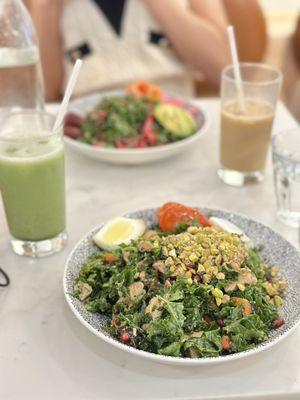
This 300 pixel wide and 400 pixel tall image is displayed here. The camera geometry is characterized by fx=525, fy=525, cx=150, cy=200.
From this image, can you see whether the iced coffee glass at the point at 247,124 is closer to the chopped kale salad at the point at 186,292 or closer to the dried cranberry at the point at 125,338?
the chopped kale salad at the point at 186,292

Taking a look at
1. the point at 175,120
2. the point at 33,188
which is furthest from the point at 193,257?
the point at 175,120

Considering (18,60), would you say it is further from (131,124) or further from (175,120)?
(175,120)

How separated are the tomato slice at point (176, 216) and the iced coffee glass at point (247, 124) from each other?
0.36m

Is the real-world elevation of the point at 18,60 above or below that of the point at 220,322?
above

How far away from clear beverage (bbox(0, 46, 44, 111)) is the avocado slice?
351 mm

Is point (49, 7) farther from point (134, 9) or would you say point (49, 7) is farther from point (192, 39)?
point (192, 39)

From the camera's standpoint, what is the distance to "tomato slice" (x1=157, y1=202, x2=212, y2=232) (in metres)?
1.01

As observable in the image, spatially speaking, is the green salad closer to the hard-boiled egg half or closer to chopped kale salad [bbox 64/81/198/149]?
the hard-boiled egg half

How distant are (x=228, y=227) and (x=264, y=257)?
89 millimetres

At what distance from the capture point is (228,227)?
1.03 m

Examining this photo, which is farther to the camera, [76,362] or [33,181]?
[33,181]

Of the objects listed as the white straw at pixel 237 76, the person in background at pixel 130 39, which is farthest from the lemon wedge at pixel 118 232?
the person in background at pixel 130 39

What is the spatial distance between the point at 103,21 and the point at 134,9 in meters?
0.15

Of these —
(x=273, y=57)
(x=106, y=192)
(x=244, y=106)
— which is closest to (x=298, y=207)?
(x=244, y=106)
